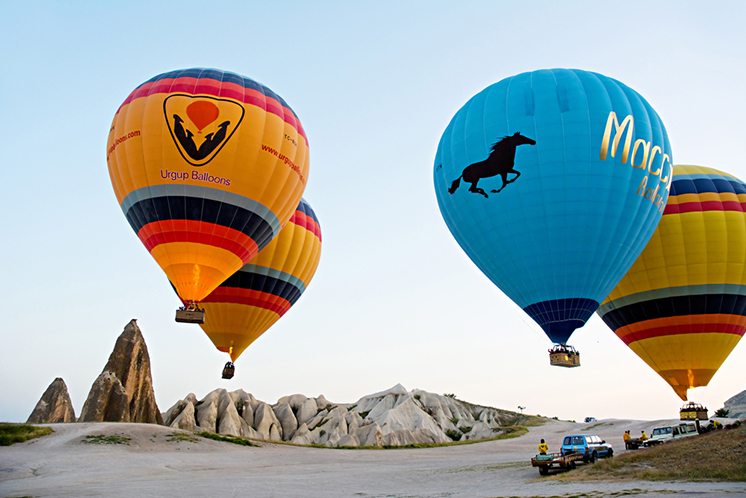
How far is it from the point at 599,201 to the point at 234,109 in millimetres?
15174

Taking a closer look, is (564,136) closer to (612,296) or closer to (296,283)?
(612,296)

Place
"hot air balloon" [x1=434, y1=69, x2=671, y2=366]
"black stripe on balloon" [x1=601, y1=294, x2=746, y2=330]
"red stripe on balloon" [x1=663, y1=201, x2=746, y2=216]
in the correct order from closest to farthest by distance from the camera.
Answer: "hot air balloon" [x1=434, y1=69, x2=671, y2=366], "black stripe on balloon" [x1=601, y1=294, x2=746, y2=330], "red stripe on balloon" [x1=663, y1=201, x2=746, y2=216]

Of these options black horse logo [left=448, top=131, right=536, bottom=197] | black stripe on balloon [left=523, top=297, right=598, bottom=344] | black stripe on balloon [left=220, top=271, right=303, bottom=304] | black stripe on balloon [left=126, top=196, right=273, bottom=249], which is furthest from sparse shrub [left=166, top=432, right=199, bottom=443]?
black horse logo [left=448, top=131, right=536, bottom=197]

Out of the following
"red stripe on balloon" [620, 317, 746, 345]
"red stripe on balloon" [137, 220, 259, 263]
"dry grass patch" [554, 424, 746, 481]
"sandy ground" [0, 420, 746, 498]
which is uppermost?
"red stripe on balloon" [137, 220, 259, 263]

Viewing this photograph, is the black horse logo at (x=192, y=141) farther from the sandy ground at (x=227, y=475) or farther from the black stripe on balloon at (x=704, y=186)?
the black stripe on balloon at (x=704, y=186)

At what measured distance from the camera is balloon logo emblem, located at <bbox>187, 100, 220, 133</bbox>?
22.9 m

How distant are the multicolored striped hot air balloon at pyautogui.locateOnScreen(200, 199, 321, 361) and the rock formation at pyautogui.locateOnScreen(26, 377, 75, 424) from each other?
111 feet

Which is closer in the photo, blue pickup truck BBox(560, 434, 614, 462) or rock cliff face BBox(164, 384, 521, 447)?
blue pickup truck BBox(560, 434, 614, 462)

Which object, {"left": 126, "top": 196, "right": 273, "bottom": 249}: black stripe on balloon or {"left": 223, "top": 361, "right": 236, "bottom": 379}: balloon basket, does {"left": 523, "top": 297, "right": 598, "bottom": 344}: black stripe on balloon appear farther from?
{"left": 223, "top": 361, "right": 236, "bottom": 379}: balloon basket

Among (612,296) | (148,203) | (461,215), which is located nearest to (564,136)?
(461,215)

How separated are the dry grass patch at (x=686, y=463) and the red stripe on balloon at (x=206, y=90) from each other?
18580 millimetres

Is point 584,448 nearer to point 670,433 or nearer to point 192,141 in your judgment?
point 670,433

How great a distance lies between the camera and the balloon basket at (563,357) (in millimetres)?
22266

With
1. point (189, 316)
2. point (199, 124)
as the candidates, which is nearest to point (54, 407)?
point (189, 316)
